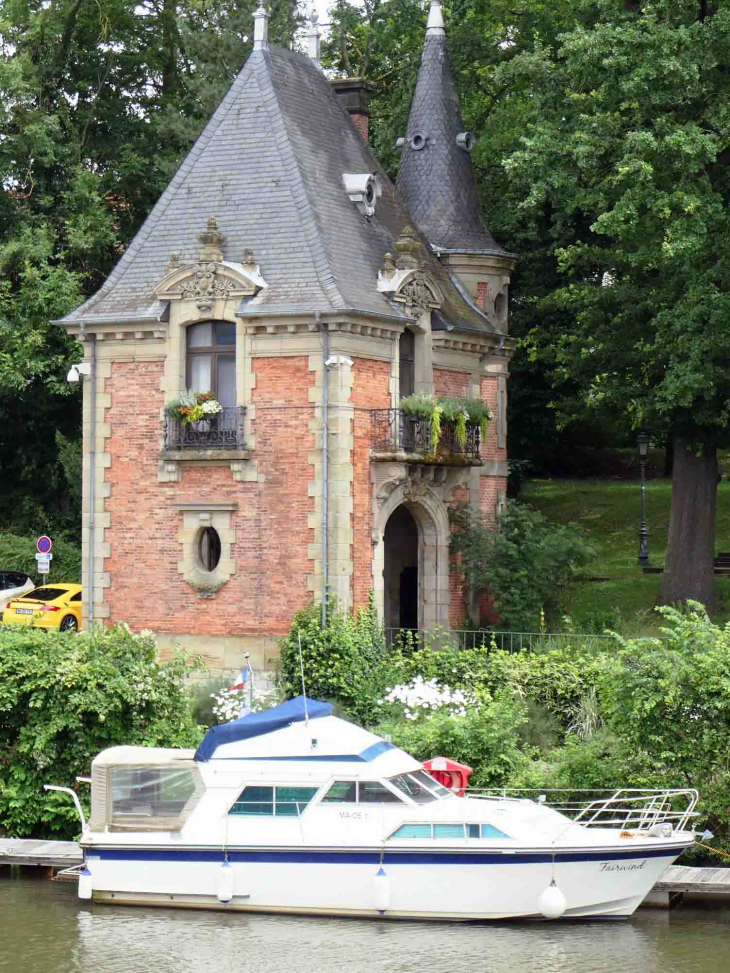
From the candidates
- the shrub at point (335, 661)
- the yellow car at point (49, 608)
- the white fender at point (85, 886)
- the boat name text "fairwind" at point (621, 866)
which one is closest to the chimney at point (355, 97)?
the shrub at point (335, 661)

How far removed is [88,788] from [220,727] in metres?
3.17

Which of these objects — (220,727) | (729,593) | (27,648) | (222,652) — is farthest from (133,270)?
(729,593)

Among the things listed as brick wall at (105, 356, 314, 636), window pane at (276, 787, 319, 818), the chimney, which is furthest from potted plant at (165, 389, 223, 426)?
window pane at (276, 787, 319, 818)

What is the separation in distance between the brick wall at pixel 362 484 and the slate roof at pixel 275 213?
1.45 m

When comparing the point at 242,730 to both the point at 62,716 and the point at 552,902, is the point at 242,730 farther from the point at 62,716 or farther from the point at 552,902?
the point at 552,902

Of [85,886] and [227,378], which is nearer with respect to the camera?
[85,886]

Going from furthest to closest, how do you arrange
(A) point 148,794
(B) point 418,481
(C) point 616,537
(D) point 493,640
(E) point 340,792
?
1. (C) point 616,537
2. (B) point 418,481
3. (D) point 493,640
4. (A) point 148,794
5. (E) point 340,792

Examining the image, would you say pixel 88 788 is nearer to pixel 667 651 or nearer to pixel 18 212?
pixel 667 651

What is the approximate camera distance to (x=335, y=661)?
103 ft

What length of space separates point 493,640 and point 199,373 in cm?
809

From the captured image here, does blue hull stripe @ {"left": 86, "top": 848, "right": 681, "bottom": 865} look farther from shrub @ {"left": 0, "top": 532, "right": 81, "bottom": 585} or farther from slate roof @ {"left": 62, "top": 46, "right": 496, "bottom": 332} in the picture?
shrub @ {"left": 0, "top": 532, "right": 81, "bottom": 585}

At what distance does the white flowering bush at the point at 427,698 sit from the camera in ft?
95.6

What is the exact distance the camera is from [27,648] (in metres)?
26.7

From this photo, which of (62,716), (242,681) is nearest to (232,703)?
(242,681)
